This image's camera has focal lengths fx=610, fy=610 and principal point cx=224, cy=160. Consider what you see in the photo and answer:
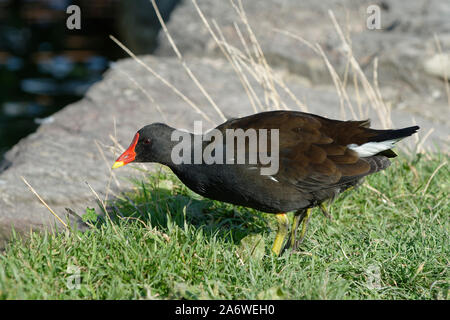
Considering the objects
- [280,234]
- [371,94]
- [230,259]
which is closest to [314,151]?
[280,234]

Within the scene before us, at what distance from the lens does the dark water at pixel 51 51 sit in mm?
8156

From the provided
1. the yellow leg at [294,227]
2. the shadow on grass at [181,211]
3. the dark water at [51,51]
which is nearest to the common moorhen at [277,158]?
the yellow leg at [294,227]

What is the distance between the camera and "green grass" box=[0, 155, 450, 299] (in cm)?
269

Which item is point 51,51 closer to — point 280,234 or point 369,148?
point 280,234

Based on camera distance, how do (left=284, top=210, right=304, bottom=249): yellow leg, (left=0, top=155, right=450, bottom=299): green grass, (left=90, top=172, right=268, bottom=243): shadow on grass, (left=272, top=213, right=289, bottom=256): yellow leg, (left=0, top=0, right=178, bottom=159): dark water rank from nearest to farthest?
(left=0, top=155, right=450, bottom=299): green grass < (left=272, top=213, right=289, bottom=256): yellow leg < (left=284, top=210, right=304, bottom=249): yellow leg < (left=90, top=172, right=268, bottom=243): shadow on grass < (left=0, top=0, right=178, bottom=159): dark water

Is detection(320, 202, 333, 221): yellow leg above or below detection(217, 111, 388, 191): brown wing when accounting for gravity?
below

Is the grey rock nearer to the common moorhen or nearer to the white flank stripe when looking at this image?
the common moorhen

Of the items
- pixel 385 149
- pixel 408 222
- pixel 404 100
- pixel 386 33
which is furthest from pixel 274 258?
pixel 386 33

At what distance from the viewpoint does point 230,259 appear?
2.96 m

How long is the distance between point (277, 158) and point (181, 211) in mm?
820

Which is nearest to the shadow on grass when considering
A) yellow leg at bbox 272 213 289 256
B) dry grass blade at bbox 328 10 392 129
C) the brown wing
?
yellow leg at bbox 272 213 289 256

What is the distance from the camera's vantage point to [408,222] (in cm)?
364

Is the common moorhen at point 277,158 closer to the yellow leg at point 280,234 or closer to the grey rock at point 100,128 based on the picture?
the yellow leg at point 280,234

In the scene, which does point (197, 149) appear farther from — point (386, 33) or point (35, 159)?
point (386, 33)
